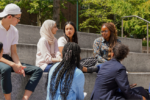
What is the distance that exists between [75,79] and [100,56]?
8.65 ft

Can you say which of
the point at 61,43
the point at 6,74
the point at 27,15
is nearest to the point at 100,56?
the point at 61,43

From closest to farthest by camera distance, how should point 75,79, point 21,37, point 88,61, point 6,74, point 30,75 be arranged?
point 75,79
point 6,74
point 30,75
point 88,61
point 21,37

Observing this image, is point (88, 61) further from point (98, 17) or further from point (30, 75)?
point (98, 17)

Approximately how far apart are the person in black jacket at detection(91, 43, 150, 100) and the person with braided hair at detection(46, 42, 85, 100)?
620mm

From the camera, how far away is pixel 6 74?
3223 millimetres

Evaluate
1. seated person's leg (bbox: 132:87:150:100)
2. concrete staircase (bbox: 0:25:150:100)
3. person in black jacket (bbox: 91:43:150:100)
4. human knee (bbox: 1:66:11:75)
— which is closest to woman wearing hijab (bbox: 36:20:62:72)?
concrete staircase (bbox: 0:25:150:100)

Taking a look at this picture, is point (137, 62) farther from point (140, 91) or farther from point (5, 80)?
point (5, 80)

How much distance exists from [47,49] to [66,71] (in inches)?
72.0

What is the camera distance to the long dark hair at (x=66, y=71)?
2.38 meters

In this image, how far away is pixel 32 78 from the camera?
140 inches

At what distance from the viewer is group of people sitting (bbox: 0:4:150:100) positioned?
2.43 metres

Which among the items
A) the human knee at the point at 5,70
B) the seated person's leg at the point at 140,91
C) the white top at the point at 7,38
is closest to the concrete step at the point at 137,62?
the seated person's leg at the point at 140,91

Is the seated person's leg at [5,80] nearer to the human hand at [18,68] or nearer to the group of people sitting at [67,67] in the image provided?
the group of people sitting at [67,67]

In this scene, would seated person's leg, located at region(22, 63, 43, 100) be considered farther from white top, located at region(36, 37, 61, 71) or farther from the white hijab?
the white hijab
